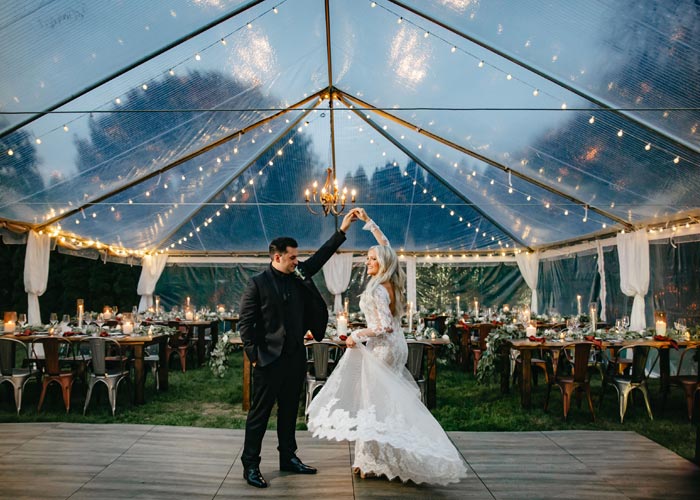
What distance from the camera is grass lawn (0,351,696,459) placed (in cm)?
571

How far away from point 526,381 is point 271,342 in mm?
4280

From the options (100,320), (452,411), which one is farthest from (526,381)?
(100,320)

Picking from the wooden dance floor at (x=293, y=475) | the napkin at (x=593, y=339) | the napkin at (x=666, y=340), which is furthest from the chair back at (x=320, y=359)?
the napkin at (x=666, y=340)

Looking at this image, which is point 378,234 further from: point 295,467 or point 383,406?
point 295,467

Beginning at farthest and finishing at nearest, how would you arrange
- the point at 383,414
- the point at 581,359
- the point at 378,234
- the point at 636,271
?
the point at 636,271 < the point at 581,359 < the point at 378,234 < the point at 383,414

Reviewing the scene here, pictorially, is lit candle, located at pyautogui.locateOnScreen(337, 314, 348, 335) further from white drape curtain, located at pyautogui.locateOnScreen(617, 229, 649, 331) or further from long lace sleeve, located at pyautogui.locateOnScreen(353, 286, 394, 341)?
white drape curtain, located at pyautogui.locateOnScreen(617, 229, 649, 331)

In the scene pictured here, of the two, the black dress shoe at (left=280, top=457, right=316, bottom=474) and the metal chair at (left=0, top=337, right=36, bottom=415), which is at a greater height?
the metal chair at (left=0, top=337, right=36, bottom=415)

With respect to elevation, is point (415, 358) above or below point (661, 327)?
below

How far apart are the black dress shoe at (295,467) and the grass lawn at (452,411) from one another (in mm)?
1545

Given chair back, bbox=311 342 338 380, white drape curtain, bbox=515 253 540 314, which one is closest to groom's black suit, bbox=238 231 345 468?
chair back, bbox=311 342 338 380

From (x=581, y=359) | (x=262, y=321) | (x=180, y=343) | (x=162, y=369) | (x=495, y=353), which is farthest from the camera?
(x=180, y=343)

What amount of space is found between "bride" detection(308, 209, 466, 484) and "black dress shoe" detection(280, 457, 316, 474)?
0.36 metres

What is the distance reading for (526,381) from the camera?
22.0 ft

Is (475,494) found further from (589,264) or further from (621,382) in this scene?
(589,264)
